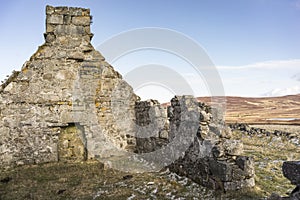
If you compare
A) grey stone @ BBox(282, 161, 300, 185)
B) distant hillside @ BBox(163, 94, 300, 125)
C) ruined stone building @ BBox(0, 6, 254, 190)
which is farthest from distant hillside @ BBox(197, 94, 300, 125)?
grey stone @ BBox(282, 161, 300, 185)

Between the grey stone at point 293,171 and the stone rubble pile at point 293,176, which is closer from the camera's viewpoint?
the stone rubble pile at point 293,176

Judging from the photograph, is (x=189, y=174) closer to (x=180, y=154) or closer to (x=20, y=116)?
(x=180, y=154)

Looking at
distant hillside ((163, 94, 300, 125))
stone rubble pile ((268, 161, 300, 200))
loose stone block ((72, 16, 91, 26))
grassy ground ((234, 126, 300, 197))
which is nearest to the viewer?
stone rubble pile ((268, 161, 300, 200))

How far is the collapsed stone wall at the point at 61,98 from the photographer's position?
1018cm

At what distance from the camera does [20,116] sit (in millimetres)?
10234

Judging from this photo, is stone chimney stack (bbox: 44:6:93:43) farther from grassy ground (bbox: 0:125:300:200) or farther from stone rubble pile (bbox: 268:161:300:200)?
stone rubble pile (bbox: 268:161:300:200)

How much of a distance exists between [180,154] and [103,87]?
436 centimetres

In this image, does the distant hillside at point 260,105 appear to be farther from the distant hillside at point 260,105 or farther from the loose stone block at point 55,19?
the loose stone block at point 55,19

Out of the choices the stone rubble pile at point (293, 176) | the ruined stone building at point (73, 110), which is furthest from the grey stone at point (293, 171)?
the ruined stone building at point (73, 110)

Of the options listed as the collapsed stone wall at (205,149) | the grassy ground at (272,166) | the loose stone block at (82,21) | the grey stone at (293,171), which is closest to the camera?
the grey stone at (293,171)

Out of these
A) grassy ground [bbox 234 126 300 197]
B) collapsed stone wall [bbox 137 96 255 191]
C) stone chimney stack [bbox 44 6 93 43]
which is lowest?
grassy ground [bbox 234 126 300 197]

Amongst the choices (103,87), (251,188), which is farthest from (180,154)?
(103,87)

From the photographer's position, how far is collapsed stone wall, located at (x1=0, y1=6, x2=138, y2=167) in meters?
10.2

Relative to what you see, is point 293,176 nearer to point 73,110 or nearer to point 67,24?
point 73,110
